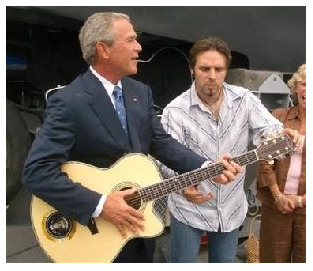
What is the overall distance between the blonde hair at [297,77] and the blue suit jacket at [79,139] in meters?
0.56

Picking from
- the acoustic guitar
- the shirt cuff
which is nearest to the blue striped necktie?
the acoustic guitar

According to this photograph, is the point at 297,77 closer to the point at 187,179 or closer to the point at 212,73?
the point at 212,73

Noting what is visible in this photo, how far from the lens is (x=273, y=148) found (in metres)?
1.53

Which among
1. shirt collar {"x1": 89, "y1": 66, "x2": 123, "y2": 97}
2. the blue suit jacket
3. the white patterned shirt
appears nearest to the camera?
the blue suit jacket

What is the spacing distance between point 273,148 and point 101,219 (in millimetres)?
617

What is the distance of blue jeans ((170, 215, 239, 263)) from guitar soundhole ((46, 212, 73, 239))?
15.6 inches

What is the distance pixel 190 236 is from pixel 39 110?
793 mm

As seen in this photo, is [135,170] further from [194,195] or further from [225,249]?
[225,249]

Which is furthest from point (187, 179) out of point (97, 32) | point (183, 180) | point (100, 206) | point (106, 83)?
point (97, 32)

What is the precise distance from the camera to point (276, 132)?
158 centimetres

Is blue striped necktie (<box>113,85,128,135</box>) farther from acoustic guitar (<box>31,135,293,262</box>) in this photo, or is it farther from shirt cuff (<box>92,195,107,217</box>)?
shirt cuff (<box>92,195,107,217</box>)

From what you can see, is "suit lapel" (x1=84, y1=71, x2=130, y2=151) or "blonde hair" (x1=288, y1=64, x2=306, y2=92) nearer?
"suit lapel" (x1=84, y1=71, x2=130, y2=151)

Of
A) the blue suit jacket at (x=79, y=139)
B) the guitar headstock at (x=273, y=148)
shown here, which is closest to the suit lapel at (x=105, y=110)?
the blue suit jacket at (x=79, y=139)

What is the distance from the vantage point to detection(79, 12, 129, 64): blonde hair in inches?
55.5
